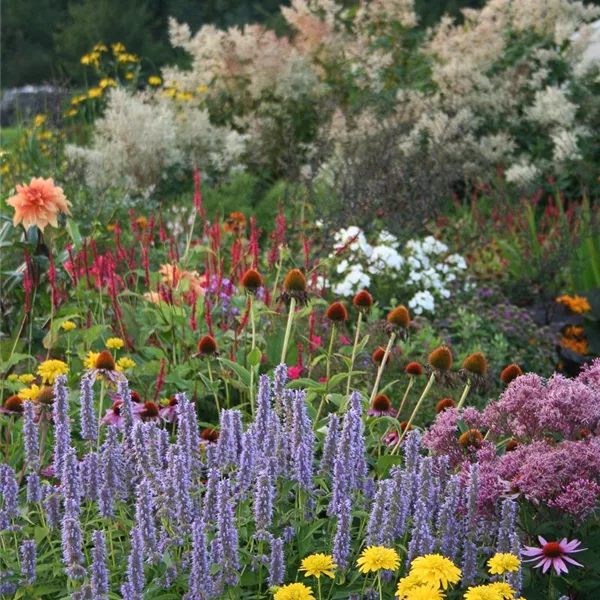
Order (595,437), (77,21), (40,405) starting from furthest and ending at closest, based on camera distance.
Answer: (77,21) → (40,405) → (595,437)

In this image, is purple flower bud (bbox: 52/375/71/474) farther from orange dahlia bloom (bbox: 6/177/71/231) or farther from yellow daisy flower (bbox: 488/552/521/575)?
orange dahlia bloom (bbox: 6/177/71/231)

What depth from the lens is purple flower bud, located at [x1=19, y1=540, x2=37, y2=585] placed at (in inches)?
90.5

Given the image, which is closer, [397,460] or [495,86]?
[397,460]

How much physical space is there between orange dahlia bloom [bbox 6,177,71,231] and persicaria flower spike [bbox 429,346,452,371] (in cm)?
193

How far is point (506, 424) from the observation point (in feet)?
9.12

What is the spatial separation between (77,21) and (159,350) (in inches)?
768

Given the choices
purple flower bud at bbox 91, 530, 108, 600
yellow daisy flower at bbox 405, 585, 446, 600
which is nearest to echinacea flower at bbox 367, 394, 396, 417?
purple flower bud at bbox 91, 530, 108, 600

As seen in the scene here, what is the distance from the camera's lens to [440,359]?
9.11 feet

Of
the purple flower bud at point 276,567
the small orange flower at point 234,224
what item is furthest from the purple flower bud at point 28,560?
the small orange flower at point 234,224

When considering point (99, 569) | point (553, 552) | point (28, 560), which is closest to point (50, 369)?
point (28, 560)

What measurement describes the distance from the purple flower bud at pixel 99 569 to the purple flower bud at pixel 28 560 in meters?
0.23

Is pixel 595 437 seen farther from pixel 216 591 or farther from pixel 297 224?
pixel 297 224

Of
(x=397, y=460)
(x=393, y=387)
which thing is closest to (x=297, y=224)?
(x=393, y=387)

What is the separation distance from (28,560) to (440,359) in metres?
1.19
